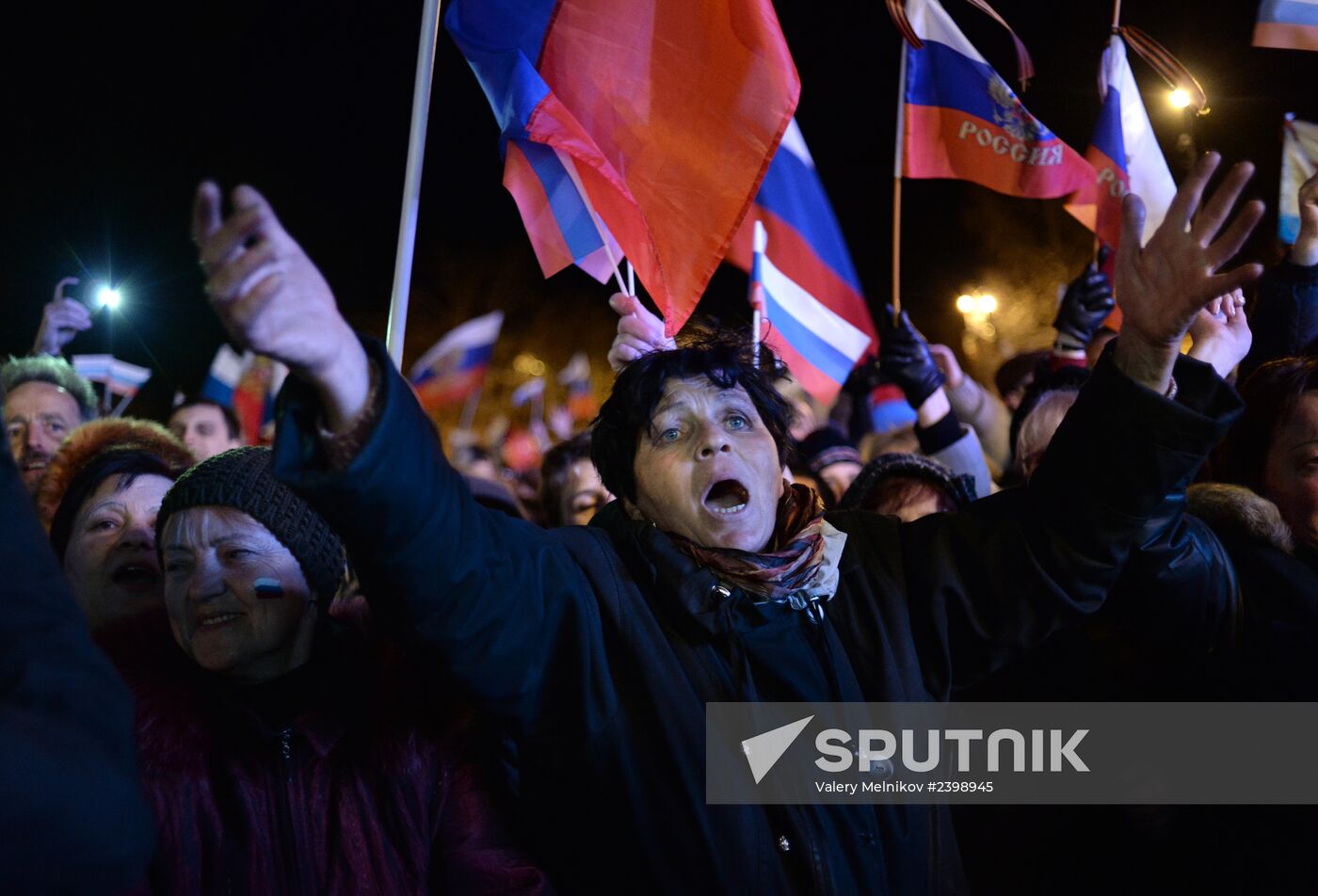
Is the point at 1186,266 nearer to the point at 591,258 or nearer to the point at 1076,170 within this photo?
the point at 591,258

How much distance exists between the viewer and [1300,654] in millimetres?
2402

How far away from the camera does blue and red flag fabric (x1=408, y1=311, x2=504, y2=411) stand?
5094 millimetres

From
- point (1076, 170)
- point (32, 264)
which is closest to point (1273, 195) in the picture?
point (1076, 170)

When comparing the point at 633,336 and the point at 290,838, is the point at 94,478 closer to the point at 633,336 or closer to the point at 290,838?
the point at 290,838

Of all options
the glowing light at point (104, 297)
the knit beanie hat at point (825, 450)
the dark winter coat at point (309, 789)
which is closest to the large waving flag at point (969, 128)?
the knit beanie hat at point (825, 450)

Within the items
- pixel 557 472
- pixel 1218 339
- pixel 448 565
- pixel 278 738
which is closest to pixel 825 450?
pixel 557 472

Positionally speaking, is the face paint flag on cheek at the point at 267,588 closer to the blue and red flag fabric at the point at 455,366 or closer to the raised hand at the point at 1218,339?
the raised hand at the point at 1218,339

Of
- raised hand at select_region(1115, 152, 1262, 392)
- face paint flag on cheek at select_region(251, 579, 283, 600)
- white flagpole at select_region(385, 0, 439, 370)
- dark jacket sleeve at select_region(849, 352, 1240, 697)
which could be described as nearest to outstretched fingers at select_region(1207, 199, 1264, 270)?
raised hand at select_region(1115, 152, 1262, 392)

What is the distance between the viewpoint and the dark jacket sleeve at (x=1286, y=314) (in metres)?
3.31

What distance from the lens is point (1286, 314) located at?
3338 millimetres

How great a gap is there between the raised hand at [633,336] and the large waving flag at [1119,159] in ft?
8.46

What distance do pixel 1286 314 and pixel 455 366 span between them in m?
3.49

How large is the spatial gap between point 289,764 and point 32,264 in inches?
640

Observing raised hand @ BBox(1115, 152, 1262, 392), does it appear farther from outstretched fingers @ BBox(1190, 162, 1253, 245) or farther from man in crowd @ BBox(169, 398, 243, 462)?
man in crowd @ BBox(169, 398, 243, 462)
